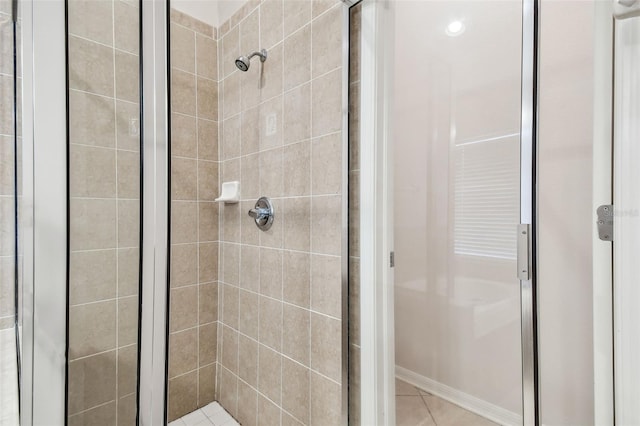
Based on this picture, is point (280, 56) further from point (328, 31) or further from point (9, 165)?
point (9, 165)

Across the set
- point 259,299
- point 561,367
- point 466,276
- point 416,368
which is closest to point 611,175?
point 466,276

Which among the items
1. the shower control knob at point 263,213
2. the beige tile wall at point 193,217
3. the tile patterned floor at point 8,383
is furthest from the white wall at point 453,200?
the beige tile wall at point 193,217

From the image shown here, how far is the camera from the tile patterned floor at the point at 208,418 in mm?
1704

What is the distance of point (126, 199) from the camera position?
1.43 feet

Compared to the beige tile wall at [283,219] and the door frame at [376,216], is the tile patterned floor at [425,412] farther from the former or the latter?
the beige tile wall at [283,219]

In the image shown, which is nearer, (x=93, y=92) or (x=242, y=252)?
(x=93, y=92)

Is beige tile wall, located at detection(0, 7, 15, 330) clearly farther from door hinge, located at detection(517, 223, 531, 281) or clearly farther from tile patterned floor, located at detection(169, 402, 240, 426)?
tile patterned floor, located at detection(169, 402, 240, 426)

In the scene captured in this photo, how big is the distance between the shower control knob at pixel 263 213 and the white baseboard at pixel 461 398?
841mm

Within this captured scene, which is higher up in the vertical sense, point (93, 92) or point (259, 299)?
point (93, 92)

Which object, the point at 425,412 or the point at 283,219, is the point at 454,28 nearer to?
the point at 283,219

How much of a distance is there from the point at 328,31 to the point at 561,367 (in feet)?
5.11

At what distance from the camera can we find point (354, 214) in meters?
1.18

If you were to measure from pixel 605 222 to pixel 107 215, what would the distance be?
3.31 ft

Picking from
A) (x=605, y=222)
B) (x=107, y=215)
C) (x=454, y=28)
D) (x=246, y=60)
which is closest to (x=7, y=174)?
(x=107, y=215)
